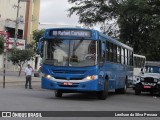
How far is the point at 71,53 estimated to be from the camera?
2052 cm

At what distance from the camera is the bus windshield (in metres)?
20.5

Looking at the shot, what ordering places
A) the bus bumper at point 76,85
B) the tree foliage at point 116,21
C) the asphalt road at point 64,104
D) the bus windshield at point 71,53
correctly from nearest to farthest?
the asphalt road at point 64,104 → the bus bumper at point 76,85 → the bus windshield at point 71,53 → the tree foliage at point 116,21

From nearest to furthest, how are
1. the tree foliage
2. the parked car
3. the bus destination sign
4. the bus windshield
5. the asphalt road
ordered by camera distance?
1. the asphalt road
2. the bus windshield
3. the bus destination sign
4. the parked car
5. the tree foliage

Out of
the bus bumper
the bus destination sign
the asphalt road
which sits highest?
the bus destination sign

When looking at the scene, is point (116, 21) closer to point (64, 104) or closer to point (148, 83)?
point (148, 83)

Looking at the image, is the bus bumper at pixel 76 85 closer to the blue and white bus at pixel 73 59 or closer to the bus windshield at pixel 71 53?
the blue and white bus at pixel 73 59

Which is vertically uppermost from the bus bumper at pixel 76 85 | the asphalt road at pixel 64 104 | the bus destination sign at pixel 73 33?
the bus destination sign at pixel 73 33

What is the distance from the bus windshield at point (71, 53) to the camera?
20469mm

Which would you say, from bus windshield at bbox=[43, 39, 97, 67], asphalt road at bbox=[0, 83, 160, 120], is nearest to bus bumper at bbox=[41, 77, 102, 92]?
asphalt road at bbox=[0, 83, 160, 120]

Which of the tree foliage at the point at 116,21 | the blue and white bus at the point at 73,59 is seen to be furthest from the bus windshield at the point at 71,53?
the tree foliage at the point at 116,21

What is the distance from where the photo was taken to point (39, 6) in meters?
83.8

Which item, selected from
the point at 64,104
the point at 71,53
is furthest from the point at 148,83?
the point at 64,104

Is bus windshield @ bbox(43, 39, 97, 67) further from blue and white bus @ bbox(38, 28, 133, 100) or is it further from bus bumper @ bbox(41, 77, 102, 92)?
bus bumper @ bbox(41, 77, 102, 92)

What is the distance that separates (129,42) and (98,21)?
414cm
